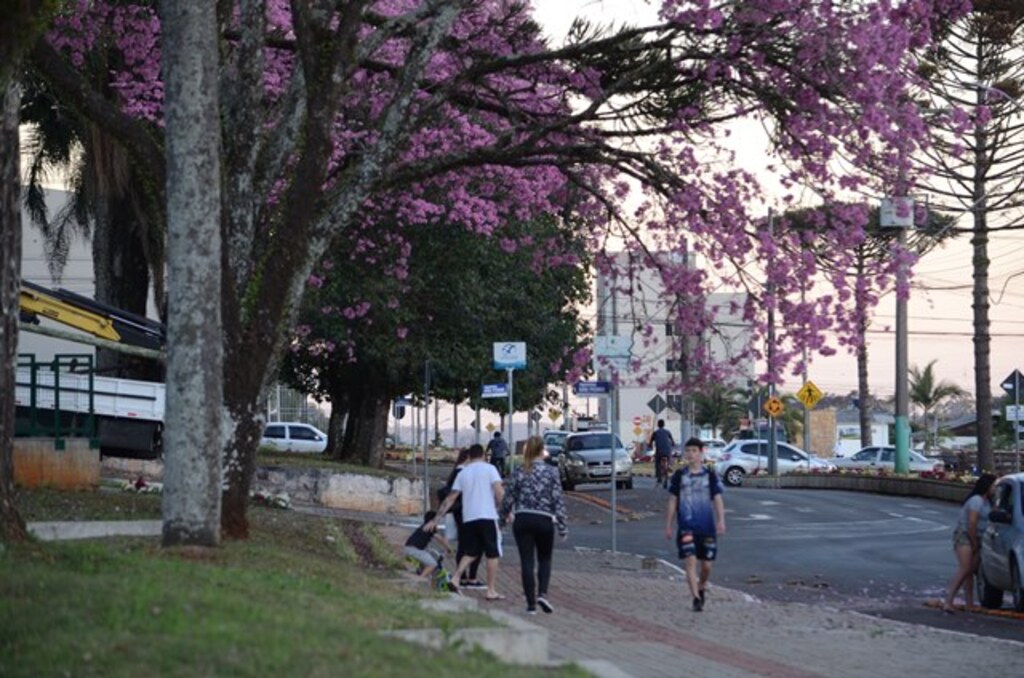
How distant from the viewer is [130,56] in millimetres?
24156

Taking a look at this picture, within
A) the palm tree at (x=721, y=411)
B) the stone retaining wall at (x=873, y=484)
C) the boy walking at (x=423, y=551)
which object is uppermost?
the palm tree at (x=721, y=411)

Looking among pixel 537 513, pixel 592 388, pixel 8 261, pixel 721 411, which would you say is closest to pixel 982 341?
pixel 592 388

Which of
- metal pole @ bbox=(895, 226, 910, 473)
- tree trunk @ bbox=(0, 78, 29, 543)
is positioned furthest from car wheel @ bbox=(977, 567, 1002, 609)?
metal pole @ bbox=(895, 226, 910, 473)

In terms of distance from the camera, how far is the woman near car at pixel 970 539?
68.8 ft

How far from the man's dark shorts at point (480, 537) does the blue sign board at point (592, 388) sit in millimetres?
8746

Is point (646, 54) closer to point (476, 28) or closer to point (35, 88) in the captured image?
point (476, 28)

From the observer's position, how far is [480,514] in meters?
19.1

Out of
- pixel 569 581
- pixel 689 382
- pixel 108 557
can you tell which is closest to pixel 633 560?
pixel 569 581

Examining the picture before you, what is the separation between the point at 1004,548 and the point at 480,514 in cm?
588

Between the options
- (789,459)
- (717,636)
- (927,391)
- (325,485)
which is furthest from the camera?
(927,391)

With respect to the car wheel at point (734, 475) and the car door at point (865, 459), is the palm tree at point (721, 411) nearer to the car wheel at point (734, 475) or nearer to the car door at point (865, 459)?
the car door at point (865, 459)

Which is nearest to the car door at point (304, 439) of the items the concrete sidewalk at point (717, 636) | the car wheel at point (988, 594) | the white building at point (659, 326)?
the white building at point (659, 326)

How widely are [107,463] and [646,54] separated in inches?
665

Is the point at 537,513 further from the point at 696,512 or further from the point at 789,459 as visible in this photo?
the point at 789,459
